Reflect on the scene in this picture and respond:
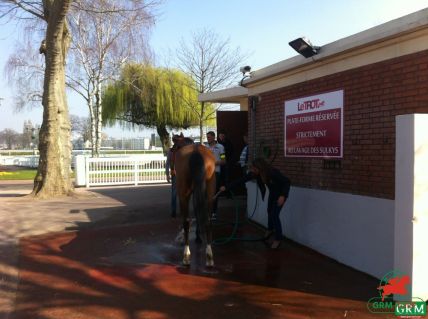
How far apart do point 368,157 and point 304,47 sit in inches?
82.9

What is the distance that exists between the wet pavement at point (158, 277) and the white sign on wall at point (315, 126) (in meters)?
1.64

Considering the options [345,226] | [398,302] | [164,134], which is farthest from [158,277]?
[164,134]

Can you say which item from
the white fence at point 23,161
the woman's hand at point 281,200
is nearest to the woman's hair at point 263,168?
the woman's hand at point 281,200

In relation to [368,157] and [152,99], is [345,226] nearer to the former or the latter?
[368,157]

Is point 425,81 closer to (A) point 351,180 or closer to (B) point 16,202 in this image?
(A) point 351,180

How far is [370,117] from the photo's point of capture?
6.21 metres

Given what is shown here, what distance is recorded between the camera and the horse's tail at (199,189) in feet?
20.4

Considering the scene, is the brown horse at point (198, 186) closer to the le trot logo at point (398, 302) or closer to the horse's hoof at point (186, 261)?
the horse's hoof at point (186, 261)

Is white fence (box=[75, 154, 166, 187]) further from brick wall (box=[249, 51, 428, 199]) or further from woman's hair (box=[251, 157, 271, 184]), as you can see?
woman's hair (box=[251, 157, 271, 184])

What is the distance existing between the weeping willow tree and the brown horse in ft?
85.5

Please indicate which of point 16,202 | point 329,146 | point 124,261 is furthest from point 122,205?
point 329,146

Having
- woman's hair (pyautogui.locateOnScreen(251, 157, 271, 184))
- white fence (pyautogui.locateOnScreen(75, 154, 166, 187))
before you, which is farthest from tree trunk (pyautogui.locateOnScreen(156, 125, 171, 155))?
woman's hair (pyautogui.locateOnScreen(251, 157, 271, 184))

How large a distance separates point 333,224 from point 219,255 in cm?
179

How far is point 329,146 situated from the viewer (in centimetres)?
706
